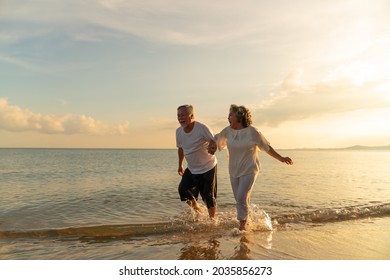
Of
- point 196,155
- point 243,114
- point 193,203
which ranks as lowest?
point 193,203

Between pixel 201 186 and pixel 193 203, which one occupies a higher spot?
pixel 201 186

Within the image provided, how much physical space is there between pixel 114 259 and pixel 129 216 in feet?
12.9

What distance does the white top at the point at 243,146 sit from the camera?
6.02m

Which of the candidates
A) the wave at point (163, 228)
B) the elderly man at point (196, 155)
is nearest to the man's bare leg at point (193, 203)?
the wave at point (163, 228)

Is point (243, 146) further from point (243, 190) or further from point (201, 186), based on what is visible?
point (201, 186)

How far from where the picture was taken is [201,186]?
6.80 meters

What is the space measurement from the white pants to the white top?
91 mm

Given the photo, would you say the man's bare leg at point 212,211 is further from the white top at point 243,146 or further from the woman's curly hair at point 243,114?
the woman's curly hair at point 243,114

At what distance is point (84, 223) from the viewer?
8.19 metres

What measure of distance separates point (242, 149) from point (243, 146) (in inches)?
2.6

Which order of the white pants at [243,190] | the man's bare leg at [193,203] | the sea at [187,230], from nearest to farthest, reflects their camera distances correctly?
1. the sea at [187,230]
2. the white pants at [243,190]
3. the man's bare leg at [193,203]

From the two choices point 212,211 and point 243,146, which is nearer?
point 243,146

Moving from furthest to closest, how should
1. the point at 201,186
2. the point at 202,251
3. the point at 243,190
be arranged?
the point at 201,186 → the point at 243,190 → the point at 202,251

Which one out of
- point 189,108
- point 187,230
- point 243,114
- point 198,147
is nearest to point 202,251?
point 187,230
